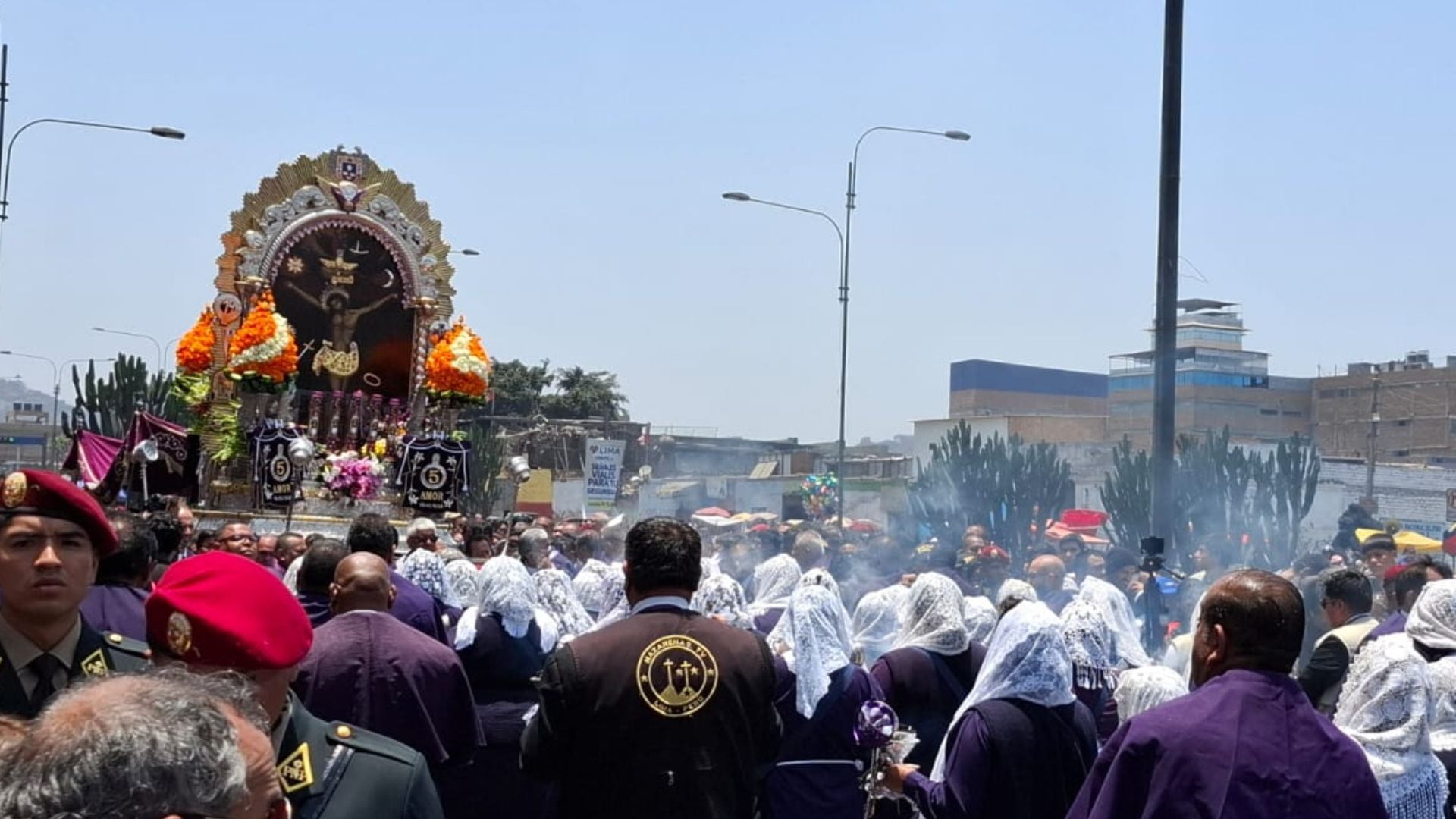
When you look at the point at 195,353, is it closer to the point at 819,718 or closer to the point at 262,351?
the point at 262,351

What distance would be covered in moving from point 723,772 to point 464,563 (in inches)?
185

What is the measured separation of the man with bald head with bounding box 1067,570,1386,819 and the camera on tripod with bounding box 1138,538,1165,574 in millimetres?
6611

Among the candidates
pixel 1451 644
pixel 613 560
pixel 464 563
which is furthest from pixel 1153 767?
pixel 613 560

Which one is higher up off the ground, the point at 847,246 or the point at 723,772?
the point at 847,246

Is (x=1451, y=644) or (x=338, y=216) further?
(x=338, y=216)

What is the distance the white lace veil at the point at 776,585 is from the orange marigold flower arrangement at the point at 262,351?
1476 cm

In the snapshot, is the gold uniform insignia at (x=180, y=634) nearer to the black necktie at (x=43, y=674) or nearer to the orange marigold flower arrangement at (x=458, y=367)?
the black necktie at (x=43, y=674)

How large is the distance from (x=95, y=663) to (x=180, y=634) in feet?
3.17

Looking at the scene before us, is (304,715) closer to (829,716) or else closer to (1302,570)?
(829,716)

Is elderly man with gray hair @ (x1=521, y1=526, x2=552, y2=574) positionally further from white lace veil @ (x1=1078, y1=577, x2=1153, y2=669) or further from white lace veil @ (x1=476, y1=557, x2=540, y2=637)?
white lace veil @ (x1=1078, y1=577, x2=1153, y2=669)

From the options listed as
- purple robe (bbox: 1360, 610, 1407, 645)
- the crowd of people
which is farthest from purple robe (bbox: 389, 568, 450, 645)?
purple robe (bbox: 1360, 610, 1407, 645)

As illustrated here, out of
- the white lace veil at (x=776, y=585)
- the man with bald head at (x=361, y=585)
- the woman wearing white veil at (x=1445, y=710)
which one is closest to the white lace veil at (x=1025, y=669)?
the woman wearing white veil at (x=1445, y=710)

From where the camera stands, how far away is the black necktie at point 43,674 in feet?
13.5

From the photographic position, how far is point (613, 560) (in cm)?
1354
